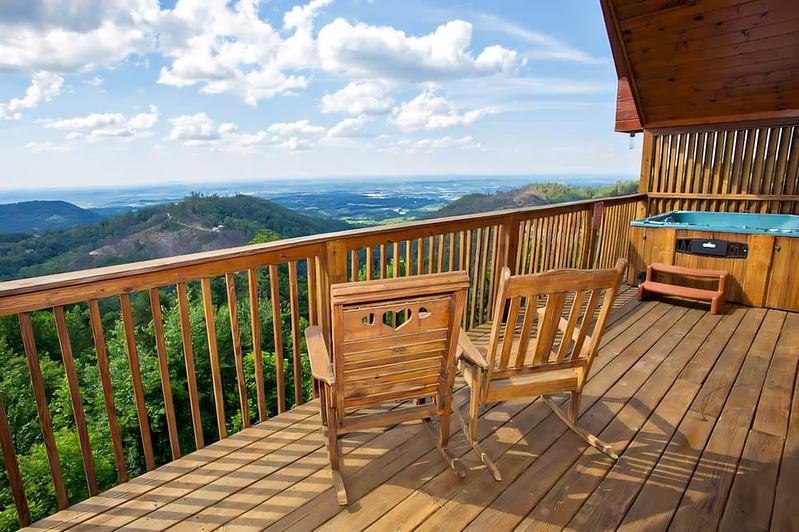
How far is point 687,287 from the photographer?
4590mm

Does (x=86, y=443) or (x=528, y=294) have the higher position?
(x=528, y=294)

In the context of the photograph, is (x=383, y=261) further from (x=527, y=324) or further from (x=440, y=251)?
(x=527, y=324)

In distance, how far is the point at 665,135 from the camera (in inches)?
218

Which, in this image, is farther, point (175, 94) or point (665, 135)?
point (175, 94)

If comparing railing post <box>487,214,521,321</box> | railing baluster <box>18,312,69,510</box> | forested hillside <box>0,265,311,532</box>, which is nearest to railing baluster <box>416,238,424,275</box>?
railing post <box>487,214,521,321</box>

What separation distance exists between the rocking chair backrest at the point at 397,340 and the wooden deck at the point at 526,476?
1.18 ft

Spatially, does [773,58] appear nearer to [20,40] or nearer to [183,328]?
[183,328]

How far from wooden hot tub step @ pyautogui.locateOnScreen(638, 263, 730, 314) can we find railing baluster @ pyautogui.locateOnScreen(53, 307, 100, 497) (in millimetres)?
4857

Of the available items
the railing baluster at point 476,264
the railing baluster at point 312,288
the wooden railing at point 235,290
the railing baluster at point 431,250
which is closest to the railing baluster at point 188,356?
the wooden railing at point 235,290

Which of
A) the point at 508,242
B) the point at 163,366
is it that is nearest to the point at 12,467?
the point at 163,366

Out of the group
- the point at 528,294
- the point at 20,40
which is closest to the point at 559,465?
the point at 528,294

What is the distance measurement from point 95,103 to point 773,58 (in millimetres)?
37631

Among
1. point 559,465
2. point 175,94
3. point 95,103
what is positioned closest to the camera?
point 559,465

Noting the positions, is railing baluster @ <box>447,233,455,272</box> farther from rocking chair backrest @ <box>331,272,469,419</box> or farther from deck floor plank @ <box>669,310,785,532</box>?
deck floor plank @ <box>669,310,785,532</box>
